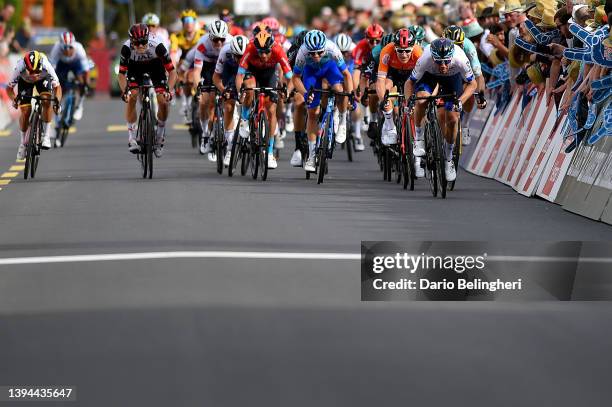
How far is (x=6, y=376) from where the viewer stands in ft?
27.8

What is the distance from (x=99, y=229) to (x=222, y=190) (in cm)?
422

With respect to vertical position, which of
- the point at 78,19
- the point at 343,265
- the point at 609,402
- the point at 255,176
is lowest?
the point at 78,19

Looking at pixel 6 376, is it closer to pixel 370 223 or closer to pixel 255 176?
pixel 370 223

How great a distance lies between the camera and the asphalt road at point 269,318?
8250mm

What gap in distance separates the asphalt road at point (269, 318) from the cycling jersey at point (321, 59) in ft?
9.39

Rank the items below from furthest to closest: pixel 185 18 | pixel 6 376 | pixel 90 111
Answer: pixel 90 111, pixel 185 18, pixel 6 376

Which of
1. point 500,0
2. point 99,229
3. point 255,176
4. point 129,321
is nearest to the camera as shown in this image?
point 129,321

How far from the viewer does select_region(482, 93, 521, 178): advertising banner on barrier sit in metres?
21.8

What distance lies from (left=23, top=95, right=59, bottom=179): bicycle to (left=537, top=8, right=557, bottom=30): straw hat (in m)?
5.97

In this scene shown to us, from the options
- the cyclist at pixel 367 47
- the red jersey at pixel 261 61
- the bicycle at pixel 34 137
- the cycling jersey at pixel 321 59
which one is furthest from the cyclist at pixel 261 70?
the cyclist at pixel 367 47

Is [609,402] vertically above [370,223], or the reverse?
[609,402]

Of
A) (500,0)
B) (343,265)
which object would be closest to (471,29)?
(500,0)

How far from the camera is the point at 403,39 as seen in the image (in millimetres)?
20172

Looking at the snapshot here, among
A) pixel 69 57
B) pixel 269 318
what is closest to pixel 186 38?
pixel 69 57
